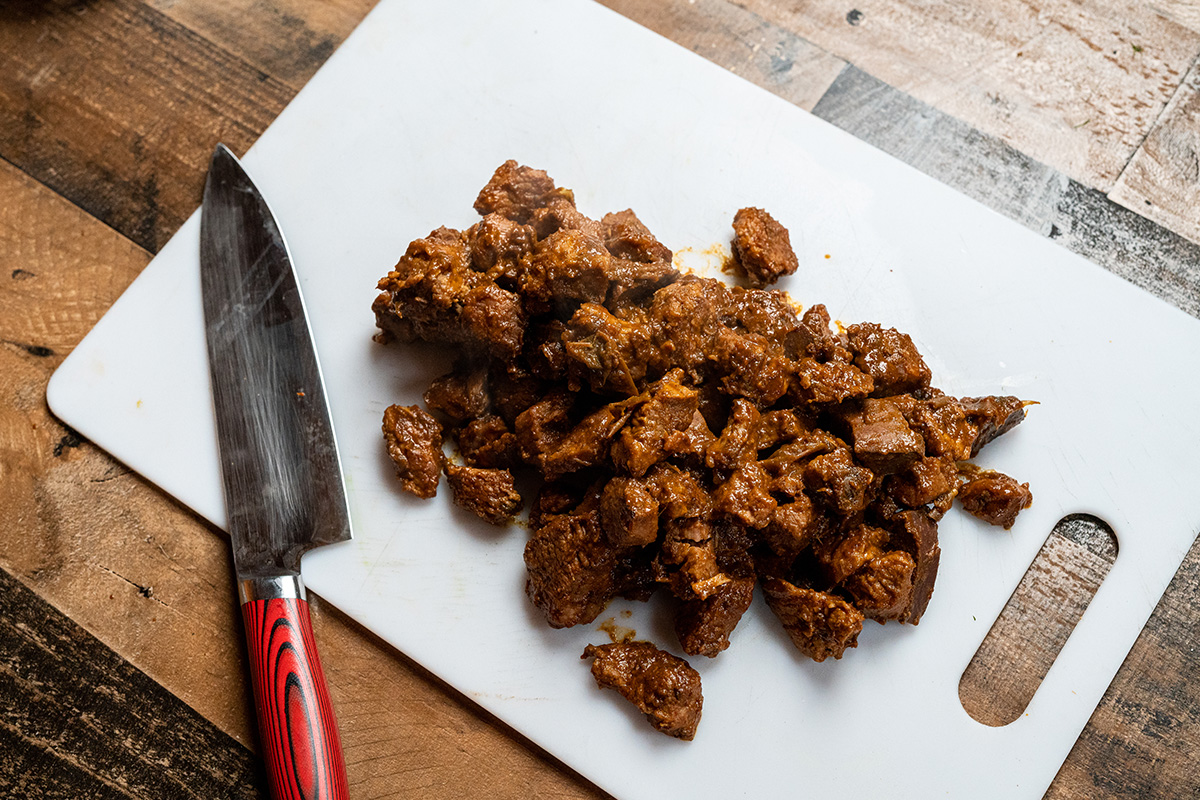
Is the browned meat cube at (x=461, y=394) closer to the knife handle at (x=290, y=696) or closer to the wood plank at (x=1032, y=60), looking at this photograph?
the knife handle at (x=290, y=696)

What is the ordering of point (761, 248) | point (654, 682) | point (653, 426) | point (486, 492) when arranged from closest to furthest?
point (653, 426) < point (654, 682) < point (486, 492) < point (761, 248)

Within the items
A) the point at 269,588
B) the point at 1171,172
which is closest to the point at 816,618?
the point at 269,588

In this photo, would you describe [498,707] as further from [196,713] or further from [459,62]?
[459,62]

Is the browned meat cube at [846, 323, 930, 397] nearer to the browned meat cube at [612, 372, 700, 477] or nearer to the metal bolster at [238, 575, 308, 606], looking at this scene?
the browned meat cube at [612, 372, 700, 477]

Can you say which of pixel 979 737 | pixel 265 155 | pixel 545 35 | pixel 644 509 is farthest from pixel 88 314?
pixel 979 737

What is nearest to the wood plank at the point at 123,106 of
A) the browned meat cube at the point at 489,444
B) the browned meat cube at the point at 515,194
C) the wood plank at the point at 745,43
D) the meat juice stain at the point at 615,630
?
the browned meat cube at the point at 515,194

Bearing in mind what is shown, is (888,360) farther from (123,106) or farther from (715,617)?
(123,106)
